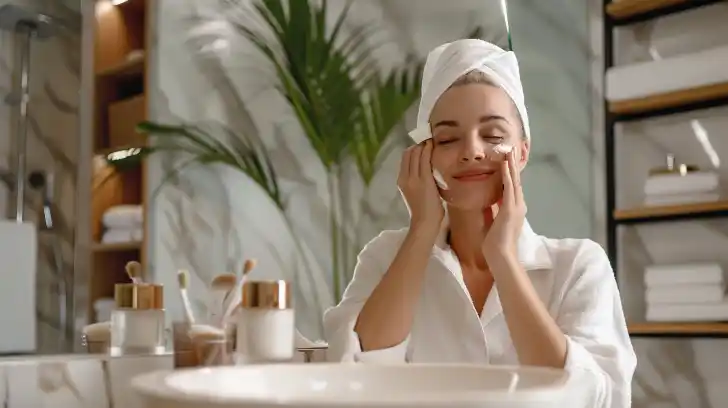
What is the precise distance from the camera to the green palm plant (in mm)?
1589

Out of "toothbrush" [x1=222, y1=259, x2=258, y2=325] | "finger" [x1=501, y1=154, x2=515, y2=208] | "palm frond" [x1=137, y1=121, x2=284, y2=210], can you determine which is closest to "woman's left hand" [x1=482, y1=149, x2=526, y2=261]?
"finger" [x1=501, y1=154, x2=515, y2=208]

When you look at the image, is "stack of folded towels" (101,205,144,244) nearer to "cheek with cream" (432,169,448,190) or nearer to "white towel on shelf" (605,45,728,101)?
"cheek with cream" (432,169,448,190)

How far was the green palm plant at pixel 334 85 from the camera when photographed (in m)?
1.59

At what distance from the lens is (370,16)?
177 cm

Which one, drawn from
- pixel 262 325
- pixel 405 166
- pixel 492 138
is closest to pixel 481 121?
pixel 492 138

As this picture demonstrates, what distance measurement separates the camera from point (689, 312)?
7.02 ft

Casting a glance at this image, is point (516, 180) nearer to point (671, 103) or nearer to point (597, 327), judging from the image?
point (597, 327)

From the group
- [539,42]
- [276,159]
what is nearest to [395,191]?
[276,159]

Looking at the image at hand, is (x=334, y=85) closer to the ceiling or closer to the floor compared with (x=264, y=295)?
closer to the ceiling

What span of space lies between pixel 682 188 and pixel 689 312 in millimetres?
335

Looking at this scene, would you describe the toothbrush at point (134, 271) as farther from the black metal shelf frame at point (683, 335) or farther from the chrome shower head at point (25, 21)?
the black metal shelf frame at point (683, 335)

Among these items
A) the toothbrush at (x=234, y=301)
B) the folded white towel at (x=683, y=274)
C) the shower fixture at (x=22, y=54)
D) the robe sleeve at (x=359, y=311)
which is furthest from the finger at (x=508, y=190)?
the folded white towel at (x=683, y=274)

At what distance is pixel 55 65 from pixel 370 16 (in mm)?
765

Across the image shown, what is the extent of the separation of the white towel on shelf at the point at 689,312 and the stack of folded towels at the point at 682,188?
11.1 inches
